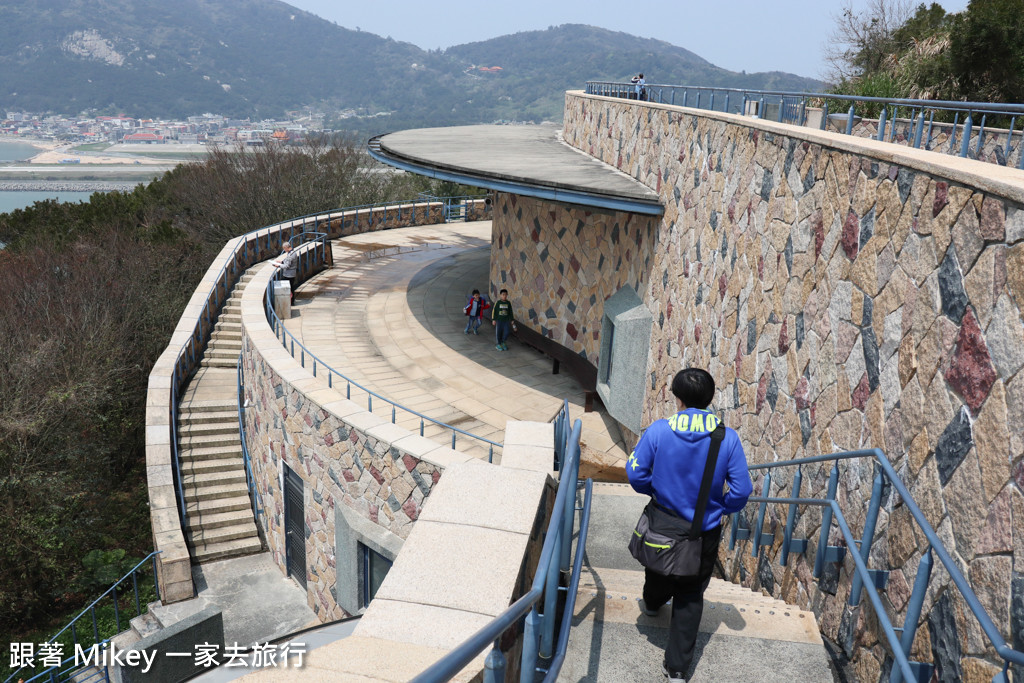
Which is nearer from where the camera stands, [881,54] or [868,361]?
[868,361]

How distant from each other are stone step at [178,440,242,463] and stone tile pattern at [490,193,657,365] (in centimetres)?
751

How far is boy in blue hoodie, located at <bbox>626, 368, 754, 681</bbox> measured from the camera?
3928mm

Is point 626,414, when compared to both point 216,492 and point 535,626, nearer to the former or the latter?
point 535,626

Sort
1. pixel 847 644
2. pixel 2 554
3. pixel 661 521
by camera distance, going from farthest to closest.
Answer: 1. pixel 2 554
2. pixel 847 644
3. pixel 661 521

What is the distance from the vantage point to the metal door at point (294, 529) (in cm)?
1342

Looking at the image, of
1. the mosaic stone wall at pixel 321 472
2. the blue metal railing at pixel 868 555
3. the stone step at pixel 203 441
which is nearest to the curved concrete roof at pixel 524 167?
the mosaic stone wall at pixel 321 472

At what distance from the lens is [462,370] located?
15.2 meters

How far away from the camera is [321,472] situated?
12102mm

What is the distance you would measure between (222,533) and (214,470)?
5.79ft

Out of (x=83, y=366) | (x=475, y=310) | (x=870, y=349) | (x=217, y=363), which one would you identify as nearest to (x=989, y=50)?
(x=475, y=310)

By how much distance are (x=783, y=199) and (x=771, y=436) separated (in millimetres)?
2362

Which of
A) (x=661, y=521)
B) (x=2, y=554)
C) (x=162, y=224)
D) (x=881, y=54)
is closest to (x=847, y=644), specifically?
(x=661, y=521)

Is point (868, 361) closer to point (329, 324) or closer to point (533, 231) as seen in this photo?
point (533, 231)

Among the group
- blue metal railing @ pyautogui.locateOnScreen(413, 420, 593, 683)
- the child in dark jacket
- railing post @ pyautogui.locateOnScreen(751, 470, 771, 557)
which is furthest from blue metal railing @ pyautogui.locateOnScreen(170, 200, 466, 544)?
blue metal railing @ pyautogui.locateOnScreen(413, 420, 593, 683)
